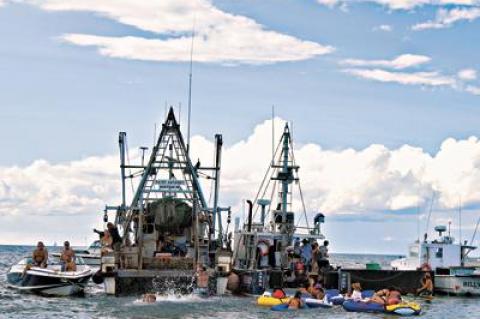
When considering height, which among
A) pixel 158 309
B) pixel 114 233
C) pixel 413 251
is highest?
pixel 114 233

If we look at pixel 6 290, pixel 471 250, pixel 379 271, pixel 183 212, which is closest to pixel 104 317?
pixel 183 212

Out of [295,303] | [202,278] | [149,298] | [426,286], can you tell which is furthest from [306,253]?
[149,298]

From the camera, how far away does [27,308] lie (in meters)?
34.8

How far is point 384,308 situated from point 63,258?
13740mm

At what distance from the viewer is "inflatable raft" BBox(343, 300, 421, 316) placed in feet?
116

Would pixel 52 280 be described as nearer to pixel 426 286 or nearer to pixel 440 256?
pixel 426 286

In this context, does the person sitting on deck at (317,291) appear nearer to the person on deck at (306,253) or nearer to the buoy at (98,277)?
the person on deck at (306,253)

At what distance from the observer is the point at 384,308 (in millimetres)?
35594

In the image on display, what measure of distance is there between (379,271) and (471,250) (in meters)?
9.97

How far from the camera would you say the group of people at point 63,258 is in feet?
126

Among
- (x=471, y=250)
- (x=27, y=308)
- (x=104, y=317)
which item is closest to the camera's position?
(x=104, y=317)

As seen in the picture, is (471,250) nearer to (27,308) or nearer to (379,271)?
(379,271)

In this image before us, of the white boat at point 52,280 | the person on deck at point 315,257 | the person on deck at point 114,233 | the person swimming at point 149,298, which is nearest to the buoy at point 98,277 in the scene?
the white boat at point 52,280

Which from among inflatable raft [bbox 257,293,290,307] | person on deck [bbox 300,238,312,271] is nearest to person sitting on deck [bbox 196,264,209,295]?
inflatable raft [bbox 257,293,290,307]
